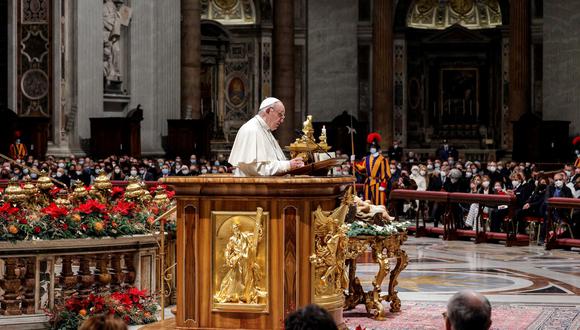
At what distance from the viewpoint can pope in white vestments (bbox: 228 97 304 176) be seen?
9.62 metres

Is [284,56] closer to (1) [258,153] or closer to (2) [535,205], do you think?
Result: (2) [535,205]

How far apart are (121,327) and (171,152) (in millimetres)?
30887

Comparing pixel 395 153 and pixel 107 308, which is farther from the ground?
pixel 395 153

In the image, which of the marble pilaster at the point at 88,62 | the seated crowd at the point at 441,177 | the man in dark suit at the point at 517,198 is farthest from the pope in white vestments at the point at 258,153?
the marble pilaster at the point at 88,62

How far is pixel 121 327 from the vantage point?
5.41 meters

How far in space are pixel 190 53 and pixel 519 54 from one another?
11105 mm

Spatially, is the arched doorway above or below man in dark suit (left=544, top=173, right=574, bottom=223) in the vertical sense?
above

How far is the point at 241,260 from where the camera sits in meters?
9.23

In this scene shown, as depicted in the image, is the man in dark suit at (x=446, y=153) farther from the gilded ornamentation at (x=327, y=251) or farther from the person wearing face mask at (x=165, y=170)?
the gilded ornamentation at (x=327, y=251)

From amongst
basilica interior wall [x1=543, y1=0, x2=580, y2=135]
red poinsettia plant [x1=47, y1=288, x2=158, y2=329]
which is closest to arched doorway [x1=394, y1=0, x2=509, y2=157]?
basilica interior wall [x1=543, y1=0, x2=580, y2=135]

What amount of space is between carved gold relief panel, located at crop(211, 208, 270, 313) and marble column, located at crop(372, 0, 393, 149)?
32478 mm

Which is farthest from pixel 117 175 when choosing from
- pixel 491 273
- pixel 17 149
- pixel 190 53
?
pixel 491 273

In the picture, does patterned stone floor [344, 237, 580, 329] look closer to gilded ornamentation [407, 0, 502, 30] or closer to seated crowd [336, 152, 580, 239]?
seated crowd [336, 152, 580, 239]

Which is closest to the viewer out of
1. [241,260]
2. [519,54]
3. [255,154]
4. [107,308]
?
[241,260]
